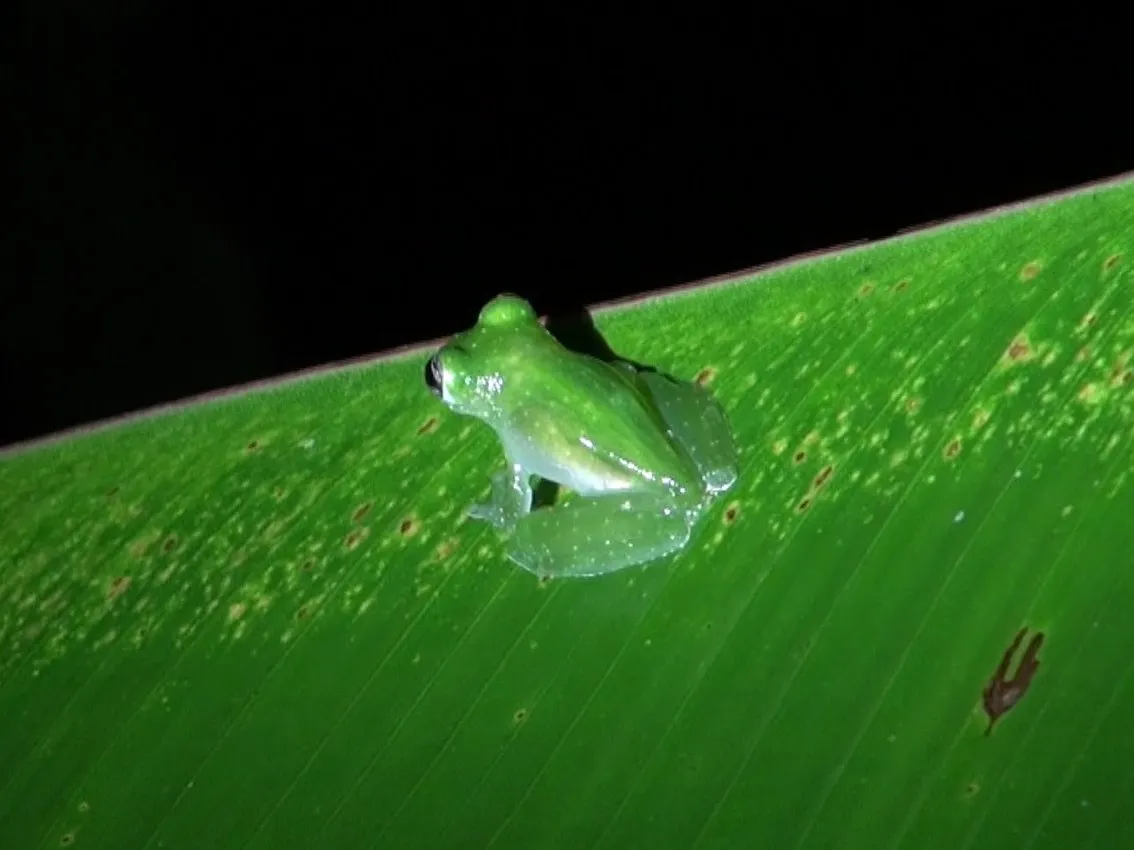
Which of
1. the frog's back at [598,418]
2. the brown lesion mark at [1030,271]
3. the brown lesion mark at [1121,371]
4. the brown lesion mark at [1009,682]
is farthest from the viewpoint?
the frog's back at [598,418]

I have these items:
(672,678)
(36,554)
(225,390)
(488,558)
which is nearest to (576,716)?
(672,678)

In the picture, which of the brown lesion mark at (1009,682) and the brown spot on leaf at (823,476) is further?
the brown spot on leaf at (823,476)

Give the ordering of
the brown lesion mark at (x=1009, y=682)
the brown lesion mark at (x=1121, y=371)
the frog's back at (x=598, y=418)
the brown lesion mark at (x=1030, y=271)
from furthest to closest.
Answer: the frog's back at (x=598, y=418), the brown lesion mark at (x=1030, y=271), the brown lesion mark at (x=1121, y=371), the brown lesion mark at (x=1009, y=682)

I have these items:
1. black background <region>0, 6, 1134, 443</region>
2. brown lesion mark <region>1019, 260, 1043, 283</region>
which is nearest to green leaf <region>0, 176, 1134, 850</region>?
brown lesion mark <region>1019, 260, 1043, 283</region>

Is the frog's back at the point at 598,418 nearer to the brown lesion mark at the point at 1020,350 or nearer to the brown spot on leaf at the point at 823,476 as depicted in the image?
A: the brown spot on leaf at the point at 823,476

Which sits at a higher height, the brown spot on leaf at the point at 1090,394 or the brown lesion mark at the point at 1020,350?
the brown lesion mark at the point at 1020,350

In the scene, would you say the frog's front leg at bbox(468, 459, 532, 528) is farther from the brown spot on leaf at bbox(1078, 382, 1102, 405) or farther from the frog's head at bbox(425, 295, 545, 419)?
the brown spot on leaf at bbox(1078, 382, 1102, 405)

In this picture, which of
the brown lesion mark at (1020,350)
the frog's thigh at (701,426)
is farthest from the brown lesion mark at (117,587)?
the brown lesion mark at (1020,350)
